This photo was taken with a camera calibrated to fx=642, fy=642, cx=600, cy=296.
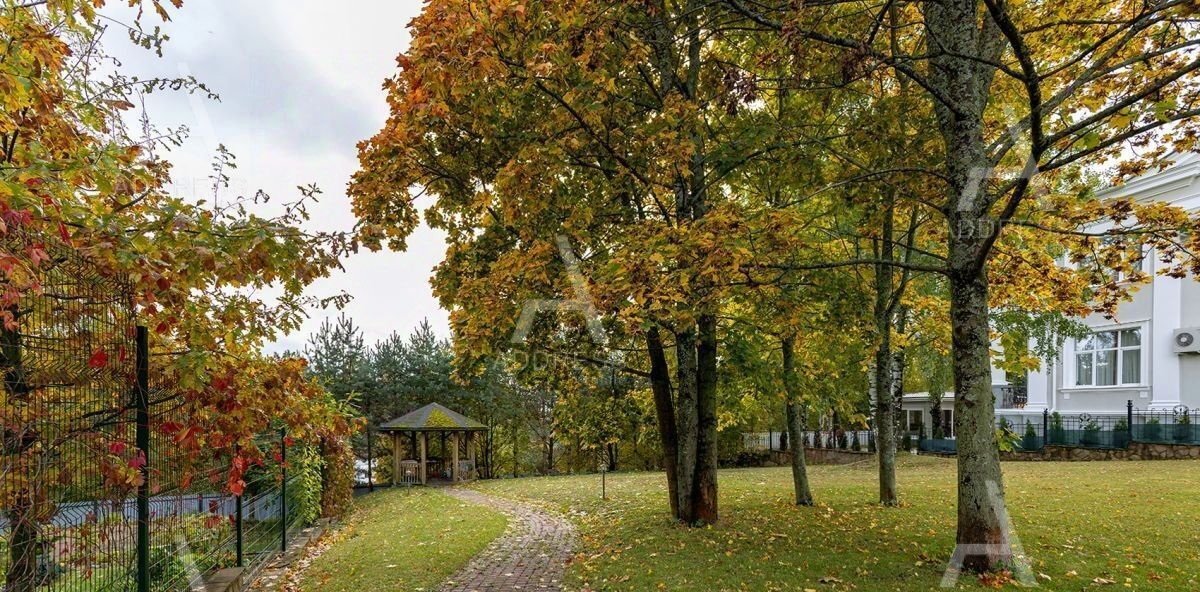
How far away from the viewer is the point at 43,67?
4.27 meters

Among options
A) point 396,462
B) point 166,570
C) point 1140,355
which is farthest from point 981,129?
point 1140,355

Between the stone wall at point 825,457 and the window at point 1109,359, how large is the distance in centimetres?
884

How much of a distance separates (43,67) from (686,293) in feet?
17.9

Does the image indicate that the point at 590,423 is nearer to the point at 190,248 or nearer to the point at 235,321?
the point at 235,321

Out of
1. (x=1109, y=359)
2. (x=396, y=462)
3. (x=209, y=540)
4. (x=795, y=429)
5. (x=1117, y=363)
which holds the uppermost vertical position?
(x=1109, y=359)

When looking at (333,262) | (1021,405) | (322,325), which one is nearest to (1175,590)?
(333,262)

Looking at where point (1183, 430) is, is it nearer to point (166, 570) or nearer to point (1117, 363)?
point (1117, 363)

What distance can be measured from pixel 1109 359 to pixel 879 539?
2102 cm

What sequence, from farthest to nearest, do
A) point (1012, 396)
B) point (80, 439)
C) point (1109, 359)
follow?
point (1012, 396)
point (1109, 359)
point (80, 439)

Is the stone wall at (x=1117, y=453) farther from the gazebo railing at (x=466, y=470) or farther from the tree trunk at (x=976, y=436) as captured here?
the gazebo railing at (x=466, y=470)

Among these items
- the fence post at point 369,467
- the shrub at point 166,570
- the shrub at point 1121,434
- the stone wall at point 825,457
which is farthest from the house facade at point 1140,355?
the fence post at point 369,467

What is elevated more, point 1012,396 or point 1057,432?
point 1012,396

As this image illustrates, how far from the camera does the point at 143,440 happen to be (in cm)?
455

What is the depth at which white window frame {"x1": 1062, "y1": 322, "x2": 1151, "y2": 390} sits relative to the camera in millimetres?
21500
